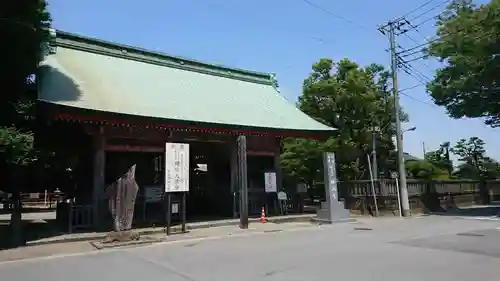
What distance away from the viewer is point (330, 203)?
17.1 m

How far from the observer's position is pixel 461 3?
72.6ft

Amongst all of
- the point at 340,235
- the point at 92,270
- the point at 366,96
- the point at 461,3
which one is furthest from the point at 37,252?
the point at 461,3

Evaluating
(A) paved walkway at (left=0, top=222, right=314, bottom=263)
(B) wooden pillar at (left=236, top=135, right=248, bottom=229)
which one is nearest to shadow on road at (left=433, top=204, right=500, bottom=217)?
(A) paved walkway at (left=0, top=222, right=314, bottom=263)

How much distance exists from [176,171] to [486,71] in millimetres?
15292

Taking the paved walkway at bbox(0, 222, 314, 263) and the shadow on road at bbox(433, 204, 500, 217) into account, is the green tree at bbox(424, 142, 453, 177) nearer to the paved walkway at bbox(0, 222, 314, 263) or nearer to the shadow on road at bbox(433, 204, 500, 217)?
the shadow on road at bbox(433, 204, 500, 217)

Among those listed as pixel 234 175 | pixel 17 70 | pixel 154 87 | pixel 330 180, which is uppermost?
pixel 154 87

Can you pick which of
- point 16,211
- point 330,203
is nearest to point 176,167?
point 16,211

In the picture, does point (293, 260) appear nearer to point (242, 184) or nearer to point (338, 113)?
point (242, 184)

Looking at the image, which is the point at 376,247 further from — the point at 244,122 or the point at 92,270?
the point at 244,122

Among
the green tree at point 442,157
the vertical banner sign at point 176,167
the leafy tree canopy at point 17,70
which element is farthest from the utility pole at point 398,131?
the green tree at point 442,157

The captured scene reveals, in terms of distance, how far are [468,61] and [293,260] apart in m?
16.1

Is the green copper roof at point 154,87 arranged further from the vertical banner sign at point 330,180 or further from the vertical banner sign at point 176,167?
the vertical banner sign at point 330,180

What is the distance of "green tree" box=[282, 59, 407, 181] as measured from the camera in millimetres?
23938

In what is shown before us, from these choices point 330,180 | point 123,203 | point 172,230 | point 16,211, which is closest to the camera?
point 16,211
